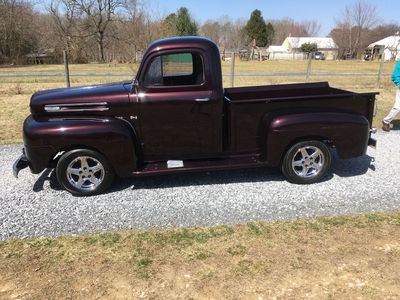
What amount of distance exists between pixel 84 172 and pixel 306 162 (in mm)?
2993

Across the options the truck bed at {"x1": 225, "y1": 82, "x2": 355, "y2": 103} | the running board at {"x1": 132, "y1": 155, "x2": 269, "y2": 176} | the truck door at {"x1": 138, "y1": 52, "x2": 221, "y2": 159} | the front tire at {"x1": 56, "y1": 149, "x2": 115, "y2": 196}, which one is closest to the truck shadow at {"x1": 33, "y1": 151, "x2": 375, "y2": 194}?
the front tire at {"x1": 56, "y1": 149, "x2": 115, "y2": 196}

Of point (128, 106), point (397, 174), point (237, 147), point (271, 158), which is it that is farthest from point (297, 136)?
point (128, 106)

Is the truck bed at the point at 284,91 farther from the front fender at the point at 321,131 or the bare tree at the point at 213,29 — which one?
the bare tree at the point at 213,29

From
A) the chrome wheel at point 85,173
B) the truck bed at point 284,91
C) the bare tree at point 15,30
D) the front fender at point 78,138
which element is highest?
the bare tree at point 15,30

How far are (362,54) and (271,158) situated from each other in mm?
66137

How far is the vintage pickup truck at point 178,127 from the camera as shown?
13.9ft

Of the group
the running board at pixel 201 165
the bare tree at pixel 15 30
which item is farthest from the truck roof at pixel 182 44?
the bare tree at pixel 15 30

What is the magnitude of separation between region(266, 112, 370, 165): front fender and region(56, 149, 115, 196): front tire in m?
2.19

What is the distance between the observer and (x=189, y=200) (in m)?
4.31

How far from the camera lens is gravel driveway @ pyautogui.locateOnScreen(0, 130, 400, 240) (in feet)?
12.6

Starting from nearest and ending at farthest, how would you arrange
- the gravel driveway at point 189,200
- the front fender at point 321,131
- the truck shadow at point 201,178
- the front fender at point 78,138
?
1. the gravel driveway at point 189,200
2. the front fender at point 78,138
3. the front fender at point 321,131
4. the truck shadow at point 201,178

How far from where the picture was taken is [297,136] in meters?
4.43

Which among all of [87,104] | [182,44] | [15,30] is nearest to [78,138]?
[87,104]

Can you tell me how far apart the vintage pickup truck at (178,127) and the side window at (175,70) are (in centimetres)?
1
